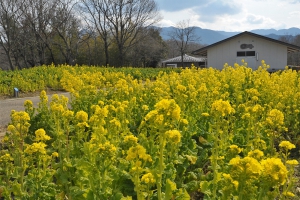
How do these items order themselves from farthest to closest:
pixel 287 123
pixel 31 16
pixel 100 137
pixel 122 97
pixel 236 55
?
1. pixel 31 16
2. pixel 236 55
3. pixel 122 97
4. pixel 287 123
5. pixel 100 137

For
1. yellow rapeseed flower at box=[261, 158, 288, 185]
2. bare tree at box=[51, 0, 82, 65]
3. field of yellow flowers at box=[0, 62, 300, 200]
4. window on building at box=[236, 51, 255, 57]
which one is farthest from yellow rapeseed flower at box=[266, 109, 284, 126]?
bare tree at box=[51, 0, 82, 65]

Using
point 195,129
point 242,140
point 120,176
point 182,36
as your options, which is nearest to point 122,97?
point 195,129

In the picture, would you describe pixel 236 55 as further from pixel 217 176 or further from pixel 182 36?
pixel 182 36

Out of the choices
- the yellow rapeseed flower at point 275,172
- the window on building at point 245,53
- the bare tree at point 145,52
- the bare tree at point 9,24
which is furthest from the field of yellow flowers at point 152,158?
the bare tree at point 145,52

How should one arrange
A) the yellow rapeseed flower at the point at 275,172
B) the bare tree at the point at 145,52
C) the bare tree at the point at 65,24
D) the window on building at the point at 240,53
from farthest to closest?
1. the bare tree at the point at 145,52
2. the bare tree at the point at 65,24
3. the window on building at the point at 240,53
4. the yellow rapeseed flower at the point at 275,172

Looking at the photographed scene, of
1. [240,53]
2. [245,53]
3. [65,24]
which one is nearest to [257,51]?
[245,53]

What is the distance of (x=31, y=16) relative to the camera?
38844 mm

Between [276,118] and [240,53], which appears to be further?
[240,53]

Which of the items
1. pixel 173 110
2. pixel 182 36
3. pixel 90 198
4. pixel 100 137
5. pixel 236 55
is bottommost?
pixel 90 198

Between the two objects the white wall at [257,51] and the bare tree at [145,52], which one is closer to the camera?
the white wall at [257,51]

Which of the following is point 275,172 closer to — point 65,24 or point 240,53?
point 240,53

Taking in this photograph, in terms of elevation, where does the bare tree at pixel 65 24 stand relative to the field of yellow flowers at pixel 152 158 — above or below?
above

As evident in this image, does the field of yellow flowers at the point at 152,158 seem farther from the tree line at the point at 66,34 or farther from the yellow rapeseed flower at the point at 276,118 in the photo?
the tree line at the point at 66,34

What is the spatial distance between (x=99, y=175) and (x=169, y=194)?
61 centimetres
